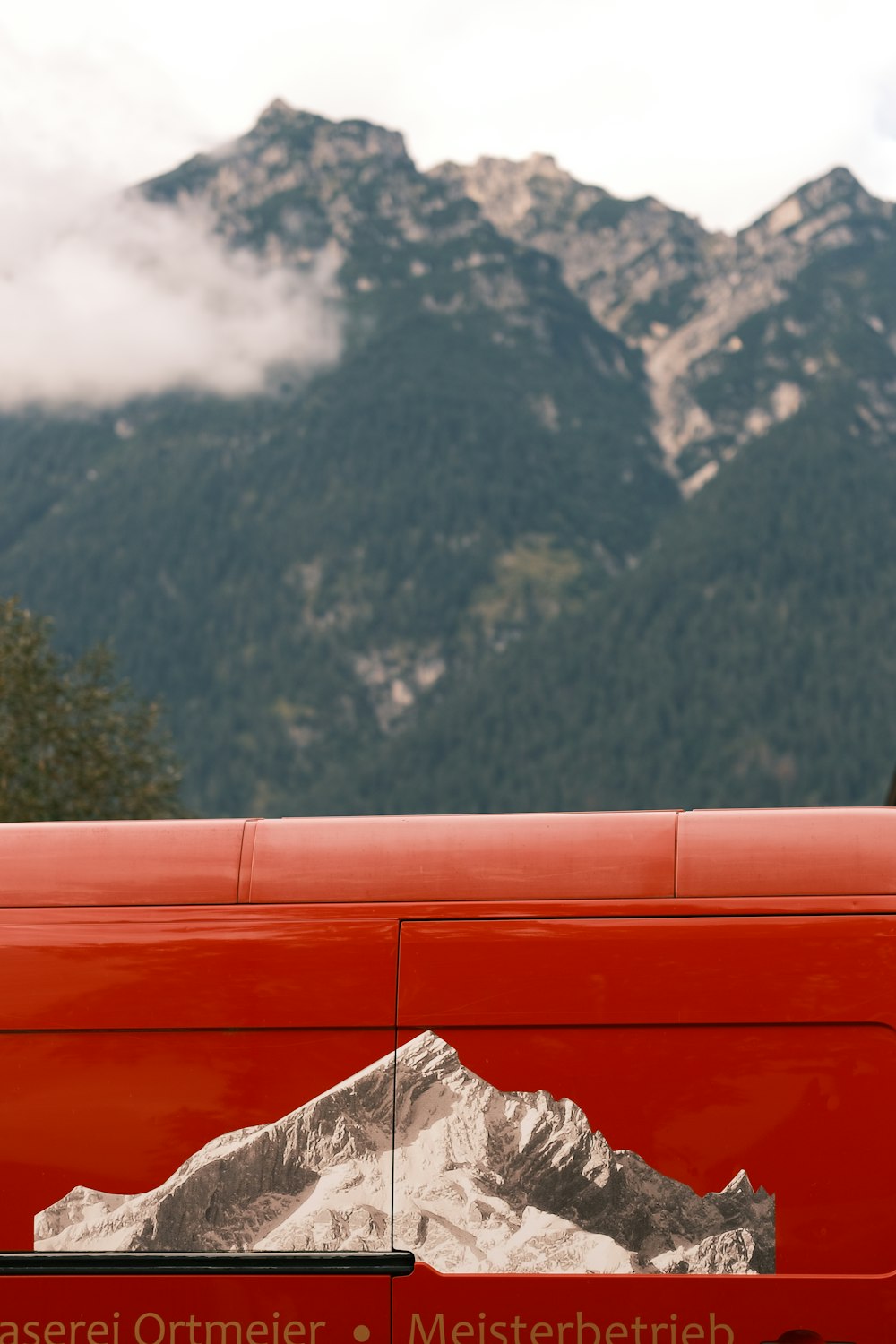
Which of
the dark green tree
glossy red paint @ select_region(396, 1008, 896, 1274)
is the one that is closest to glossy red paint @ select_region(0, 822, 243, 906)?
glossy red paint @ select_region(396, 1008, 896, 1274)

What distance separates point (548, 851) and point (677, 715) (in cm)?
17577

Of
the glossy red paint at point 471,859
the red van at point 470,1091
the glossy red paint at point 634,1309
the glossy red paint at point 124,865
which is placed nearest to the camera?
the glossy red paint at point 634,1309

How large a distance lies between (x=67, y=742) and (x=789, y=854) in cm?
3649

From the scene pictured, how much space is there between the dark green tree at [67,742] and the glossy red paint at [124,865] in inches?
1276

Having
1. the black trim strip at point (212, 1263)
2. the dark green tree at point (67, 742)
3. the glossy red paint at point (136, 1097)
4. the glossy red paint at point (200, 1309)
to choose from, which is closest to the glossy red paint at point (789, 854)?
the glossy red paint at point (136, 1097)

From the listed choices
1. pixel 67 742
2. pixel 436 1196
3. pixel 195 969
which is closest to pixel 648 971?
pixel 436 1196

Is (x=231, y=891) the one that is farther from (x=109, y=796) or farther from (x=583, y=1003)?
(x=109, y=796)

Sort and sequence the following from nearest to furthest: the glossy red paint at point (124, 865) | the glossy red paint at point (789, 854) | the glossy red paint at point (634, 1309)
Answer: the glossy red paint at point (634, 1309) → the glossy red paint at point (789, 854) → the glossy red paint at point (124, 865)

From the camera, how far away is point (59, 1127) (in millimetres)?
7137

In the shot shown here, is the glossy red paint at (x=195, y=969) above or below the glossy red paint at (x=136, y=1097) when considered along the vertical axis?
above

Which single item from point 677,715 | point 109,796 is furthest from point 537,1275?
point 677,715

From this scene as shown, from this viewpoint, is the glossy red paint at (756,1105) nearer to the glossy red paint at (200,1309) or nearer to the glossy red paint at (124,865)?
the glossy red paint at (200,1309)

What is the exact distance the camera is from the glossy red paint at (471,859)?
712cm

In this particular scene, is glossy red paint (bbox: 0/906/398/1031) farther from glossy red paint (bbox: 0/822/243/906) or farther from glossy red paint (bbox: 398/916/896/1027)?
glossy red paint (bbox: 398/916/896/1027)
